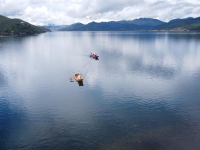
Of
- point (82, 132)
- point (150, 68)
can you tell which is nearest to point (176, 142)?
point (82, 132)

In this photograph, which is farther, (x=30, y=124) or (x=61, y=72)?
(x=61, y=72)

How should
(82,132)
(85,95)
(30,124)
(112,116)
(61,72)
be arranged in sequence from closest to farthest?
(82,132) < (30,124) < (112,116) < (85,95) < (61,72)

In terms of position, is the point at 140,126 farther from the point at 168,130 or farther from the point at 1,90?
the point at 1,90

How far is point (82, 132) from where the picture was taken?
46.9 metres

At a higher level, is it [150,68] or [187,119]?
[150,68]

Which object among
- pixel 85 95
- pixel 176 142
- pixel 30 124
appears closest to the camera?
pixel 176 142

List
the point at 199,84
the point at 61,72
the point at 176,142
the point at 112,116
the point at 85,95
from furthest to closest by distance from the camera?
the point at 61,72
the point at 199,84
the point at 85,95
the point at 112,116
the point at 176,142

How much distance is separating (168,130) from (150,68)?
68461mm

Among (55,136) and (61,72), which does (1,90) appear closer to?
(61,72)

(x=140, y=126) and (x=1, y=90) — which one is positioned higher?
(x=1, y=90)

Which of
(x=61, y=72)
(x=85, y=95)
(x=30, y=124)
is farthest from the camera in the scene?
(x=61, y=72)

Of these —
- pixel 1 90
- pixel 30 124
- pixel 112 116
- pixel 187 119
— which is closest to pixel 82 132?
pixel 112 116

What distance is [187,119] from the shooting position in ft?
174

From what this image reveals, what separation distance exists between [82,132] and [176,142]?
25.8 m
